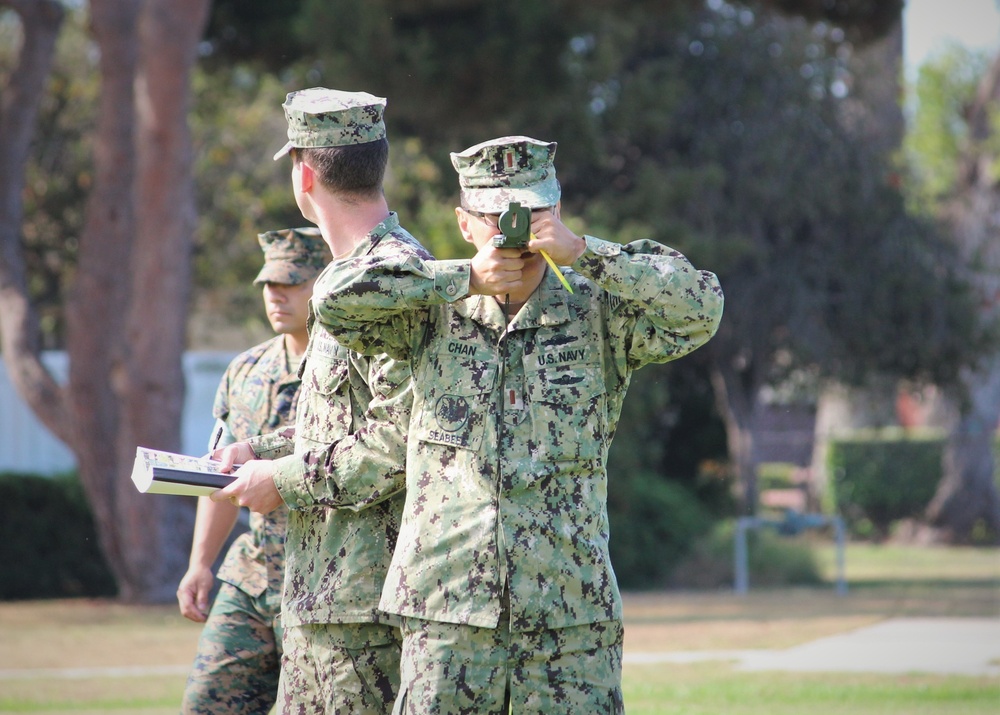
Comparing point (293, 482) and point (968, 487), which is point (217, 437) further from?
point (968, 487)

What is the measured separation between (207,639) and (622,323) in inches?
81.6

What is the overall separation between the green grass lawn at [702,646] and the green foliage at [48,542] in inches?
20.3

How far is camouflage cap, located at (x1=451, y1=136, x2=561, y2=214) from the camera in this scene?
3.32 m

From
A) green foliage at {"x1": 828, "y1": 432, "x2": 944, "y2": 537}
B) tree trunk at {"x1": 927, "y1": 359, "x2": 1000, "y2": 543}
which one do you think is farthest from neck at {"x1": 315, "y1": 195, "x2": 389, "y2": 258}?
green foliage at {"x1": 828, "y1": 432, "x2": 944, "y2": 537}

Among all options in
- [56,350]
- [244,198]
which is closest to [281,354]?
[244,198]

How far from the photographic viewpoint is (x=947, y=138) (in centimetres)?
4691

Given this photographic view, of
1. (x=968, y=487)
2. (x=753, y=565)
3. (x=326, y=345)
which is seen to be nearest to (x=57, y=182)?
(x=753, y=565)

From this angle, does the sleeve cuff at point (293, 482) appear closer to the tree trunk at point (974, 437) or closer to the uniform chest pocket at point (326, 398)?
the uniform chest pocket at point (326, 398)

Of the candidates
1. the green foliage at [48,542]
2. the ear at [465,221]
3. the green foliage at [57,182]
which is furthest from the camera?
the green foliage at [57,182]

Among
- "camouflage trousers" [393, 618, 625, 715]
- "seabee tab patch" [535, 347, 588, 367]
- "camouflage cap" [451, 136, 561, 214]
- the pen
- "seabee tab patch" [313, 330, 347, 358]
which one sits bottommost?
"camouflage trousers" [393, 618, 625, 715]

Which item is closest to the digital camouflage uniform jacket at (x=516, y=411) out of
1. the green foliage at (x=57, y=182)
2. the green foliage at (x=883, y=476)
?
the green foliage at (x=57, y=182)

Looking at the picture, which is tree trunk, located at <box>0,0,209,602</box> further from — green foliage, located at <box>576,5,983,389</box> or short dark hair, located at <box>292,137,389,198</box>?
short dark hair, located at <box>292,137,389,198</box>

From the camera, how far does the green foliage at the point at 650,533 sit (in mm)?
16969

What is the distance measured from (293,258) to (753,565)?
13.3 meters
